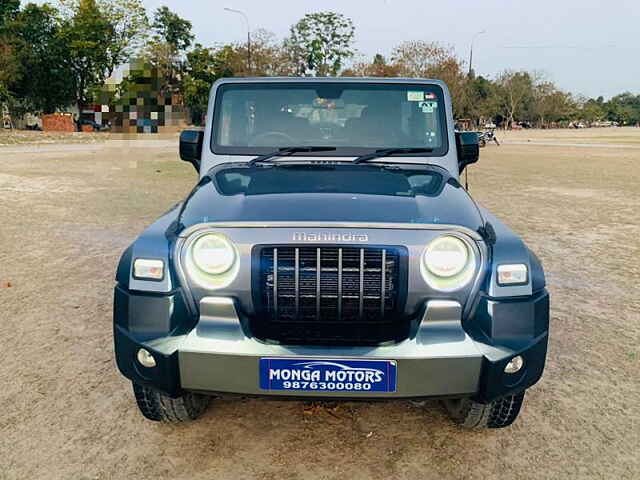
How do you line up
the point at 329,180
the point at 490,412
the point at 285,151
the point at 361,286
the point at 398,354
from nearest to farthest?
the point at 398,354, the point at 361,286, the point at 490,412, the point at 329,180, the point at 285,151

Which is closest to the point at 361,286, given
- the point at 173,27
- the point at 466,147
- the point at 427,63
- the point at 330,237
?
the point at 330,237

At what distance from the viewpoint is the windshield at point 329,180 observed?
3.00m

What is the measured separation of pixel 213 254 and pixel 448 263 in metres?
1.03

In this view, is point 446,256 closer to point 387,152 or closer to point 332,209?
point 332,209

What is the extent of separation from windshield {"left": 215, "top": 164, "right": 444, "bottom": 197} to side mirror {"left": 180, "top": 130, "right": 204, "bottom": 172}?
459 mm

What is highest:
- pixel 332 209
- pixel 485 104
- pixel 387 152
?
pixel 485 104

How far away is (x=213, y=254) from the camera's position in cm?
259

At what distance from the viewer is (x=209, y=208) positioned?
2.82m

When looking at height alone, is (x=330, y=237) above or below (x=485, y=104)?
below

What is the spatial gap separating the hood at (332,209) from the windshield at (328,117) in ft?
3.35

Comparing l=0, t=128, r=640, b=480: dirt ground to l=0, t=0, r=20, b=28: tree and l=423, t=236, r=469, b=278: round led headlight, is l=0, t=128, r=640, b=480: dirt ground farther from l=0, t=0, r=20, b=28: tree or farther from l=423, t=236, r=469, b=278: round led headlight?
l=0, t=0, r=20, b=28: tree

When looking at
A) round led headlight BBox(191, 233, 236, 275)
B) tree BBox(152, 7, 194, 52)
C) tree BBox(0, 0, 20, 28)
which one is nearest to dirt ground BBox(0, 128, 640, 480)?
round led headlight BBox(191, 233, 236, 275)

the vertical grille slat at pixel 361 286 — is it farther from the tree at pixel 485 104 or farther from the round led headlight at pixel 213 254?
the tree at pixel 485 104

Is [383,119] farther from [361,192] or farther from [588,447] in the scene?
[588,447]
